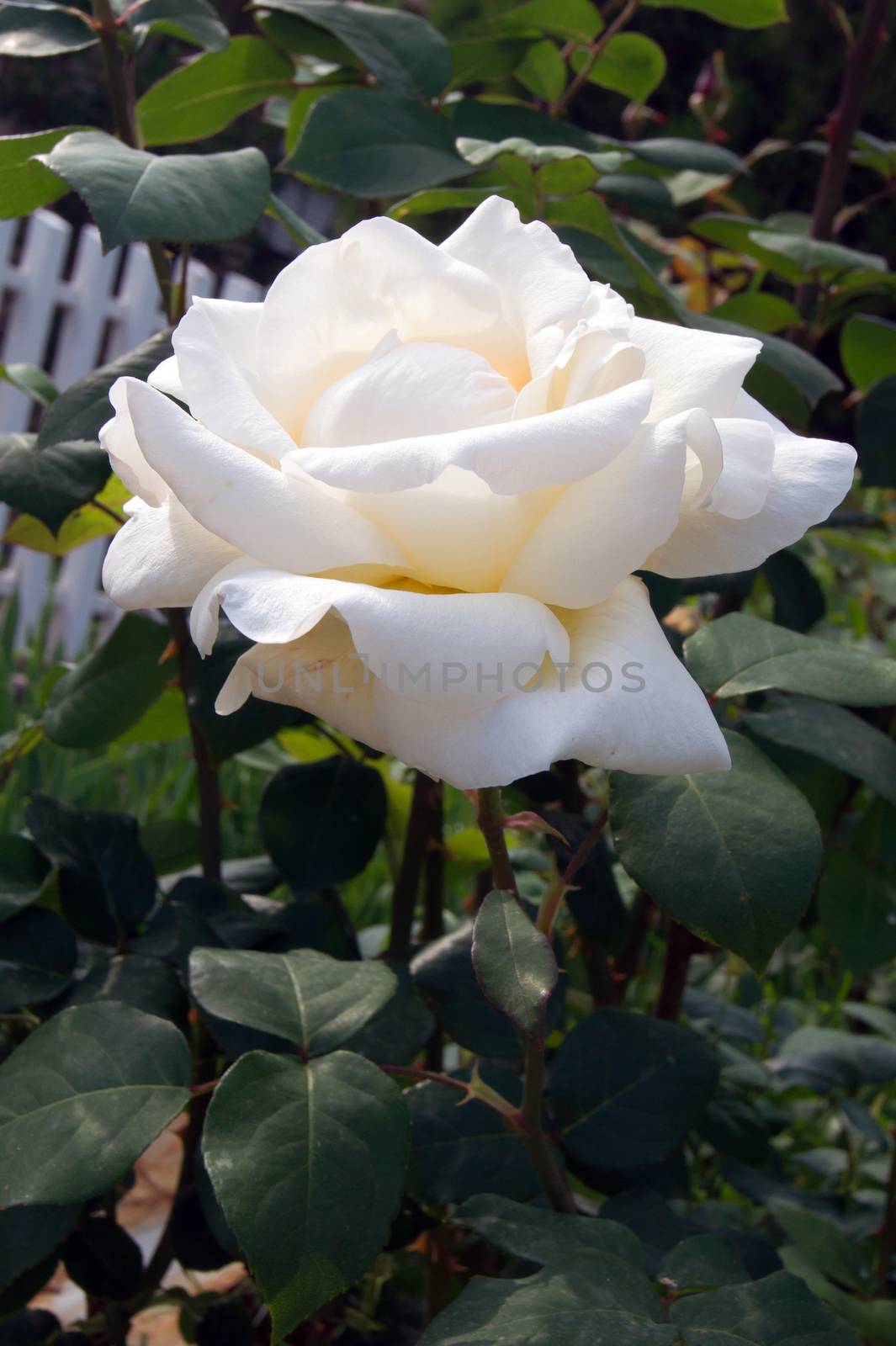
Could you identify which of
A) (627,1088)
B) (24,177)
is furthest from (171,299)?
(627,1088)

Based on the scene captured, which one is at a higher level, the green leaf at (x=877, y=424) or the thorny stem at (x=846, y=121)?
the thorny stem at (x=846, y=121)

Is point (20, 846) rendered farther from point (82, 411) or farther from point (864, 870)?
point (864, 870)

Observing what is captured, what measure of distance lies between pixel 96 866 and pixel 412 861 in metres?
0.24

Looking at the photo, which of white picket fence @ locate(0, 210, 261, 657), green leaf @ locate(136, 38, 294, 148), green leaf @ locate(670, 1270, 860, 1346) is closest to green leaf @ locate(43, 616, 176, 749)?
green leaf @ locate(136, 38, 294, 148)

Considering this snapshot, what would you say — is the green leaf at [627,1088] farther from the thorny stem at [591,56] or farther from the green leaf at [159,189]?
the thorny stem at [591,56]

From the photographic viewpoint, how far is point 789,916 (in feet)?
1.63

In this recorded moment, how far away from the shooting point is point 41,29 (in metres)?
0.77

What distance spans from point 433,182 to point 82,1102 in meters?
0.63

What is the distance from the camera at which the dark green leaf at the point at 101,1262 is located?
727 mm

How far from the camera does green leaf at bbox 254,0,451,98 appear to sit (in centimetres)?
86

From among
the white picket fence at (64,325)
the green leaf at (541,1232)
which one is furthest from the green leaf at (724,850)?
the white picket fence at (64,325)

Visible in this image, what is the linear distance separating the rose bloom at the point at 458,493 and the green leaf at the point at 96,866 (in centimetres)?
35

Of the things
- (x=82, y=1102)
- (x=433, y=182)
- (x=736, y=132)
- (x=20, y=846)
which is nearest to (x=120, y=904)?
(x=20, y=846)

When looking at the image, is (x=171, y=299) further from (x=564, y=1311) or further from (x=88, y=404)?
(x=564, y=1311)
